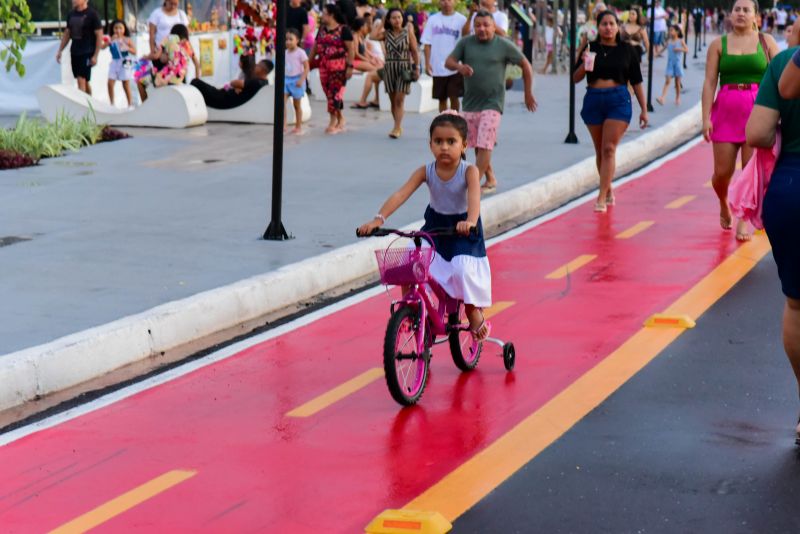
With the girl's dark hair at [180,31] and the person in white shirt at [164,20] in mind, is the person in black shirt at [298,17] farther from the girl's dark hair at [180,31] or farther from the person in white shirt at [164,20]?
the girl's dark hair at [180,31]

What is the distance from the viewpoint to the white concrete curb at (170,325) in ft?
27.2

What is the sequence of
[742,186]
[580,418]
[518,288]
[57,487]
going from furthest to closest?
[518,288] < [580,418] < [742,186] < [57,487]

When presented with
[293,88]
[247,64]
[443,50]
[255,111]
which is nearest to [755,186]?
[443,50]

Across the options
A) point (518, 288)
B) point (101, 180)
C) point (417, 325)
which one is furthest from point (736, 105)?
point (101, 180)

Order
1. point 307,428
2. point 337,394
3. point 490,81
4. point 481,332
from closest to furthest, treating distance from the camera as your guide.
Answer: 1. point 307,428
2. point 337,394
3. point 481,332
4. point 490,81

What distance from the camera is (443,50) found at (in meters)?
20.3

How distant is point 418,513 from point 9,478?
1.88 meters

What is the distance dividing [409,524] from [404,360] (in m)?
2.01

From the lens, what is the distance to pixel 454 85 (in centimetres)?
1958

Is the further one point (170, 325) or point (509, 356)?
point (170, 325)

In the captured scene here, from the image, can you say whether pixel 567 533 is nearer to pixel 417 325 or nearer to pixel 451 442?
pixel 451 442

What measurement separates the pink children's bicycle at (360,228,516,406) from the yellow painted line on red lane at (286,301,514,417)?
15.3 inches

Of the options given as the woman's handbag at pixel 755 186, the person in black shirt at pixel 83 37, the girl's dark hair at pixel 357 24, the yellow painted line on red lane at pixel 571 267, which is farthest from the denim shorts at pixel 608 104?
the person in black shirt at pixel 83 37

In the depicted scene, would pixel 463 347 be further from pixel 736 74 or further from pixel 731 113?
pixel 736 74
